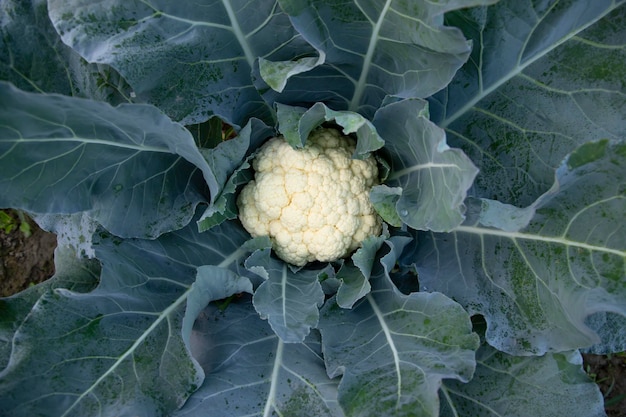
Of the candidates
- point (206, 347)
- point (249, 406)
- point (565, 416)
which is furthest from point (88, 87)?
point (565, 416)

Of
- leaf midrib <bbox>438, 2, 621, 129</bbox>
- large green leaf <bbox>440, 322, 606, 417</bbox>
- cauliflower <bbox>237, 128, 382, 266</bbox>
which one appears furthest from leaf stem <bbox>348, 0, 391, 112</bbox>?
large green leaf <bbox>440, 322, 606, 417</bbox>

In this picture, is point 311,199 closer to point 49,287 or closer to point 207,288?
point 207,288

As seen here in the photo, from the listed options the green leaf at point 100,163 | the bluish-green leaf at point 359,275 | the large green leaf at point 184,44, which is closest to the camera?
the green leaf at point 100,163

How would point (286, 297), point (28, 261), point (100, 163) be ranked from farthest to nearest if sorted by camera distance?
1. point (28, 261)
2. point (286, 297)
3. point (100, 163)

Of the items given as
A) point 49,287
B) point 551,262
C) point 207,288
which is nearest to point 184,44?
point 207,288

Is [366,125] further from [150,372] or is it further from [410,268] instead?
[150,372]

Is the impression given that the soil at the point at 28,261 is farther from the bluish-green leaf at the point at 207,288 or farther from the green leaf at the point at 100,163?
the bluish-green leaf at the point at 207,288

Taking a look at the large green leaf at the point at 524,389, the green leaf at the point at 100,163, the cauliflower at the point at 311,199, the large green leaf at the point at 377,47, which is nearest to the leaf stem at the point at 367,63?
the large green leaf at the point at 377,47
